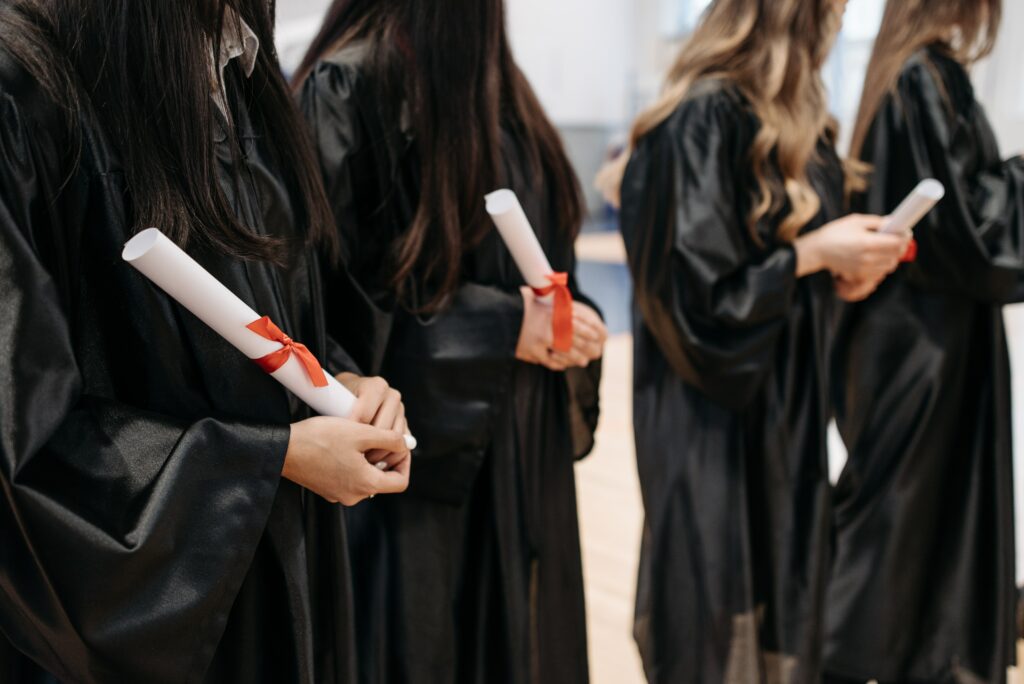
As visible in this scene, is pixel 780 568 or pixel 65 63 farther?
pixel 780 568

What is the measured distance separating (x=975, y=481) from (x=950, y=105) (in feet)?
2.81

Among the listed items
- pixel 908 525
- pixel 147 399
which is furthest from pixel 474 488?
pixel 908 525

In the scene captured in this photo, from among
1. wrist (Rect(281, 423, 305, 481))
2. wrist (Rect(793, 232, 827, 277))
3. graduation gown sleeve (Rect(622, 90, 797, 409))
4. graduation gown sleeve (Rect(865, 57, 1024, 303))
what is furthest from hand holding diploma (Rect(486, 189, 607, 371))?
graduation gown sleeve (Rect(865, 57, 1024, 303))

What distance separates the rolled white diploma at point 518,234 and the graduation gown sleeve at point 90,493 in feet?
1.33

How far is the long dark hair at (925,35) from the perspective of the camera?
1896mm

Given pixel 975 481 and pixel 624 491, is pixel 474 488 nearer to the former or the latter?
pixel 975 481

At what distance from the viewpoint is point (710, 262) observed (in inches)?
62.9

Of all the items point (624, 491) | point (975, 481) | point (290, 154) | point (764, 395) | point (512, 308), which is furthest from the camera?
point (624, 491)

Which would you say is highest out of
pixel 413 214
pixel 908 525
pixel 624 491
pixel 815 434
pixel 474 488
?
pixel 413 214

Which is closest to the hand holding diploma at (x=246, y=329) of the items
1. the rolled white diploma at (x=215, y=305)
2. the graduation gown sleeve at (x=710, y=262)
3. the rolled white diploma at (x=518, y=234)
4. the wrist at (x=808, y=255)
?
the rolled white diploma at (x=215, y=305)

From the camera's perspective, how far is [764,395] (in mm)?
1734

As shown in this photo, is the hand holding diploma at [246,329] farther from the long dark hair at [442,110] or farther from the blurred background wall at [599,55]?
the blurred background wall at [599,55]

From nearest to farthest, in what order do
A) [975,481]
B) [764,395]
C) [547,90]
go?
1. [764,395]
2. [975,481]
3. [547,90]

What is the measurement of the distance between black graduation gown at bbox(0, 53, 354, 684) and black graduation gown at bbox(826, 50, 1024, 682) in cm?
150
